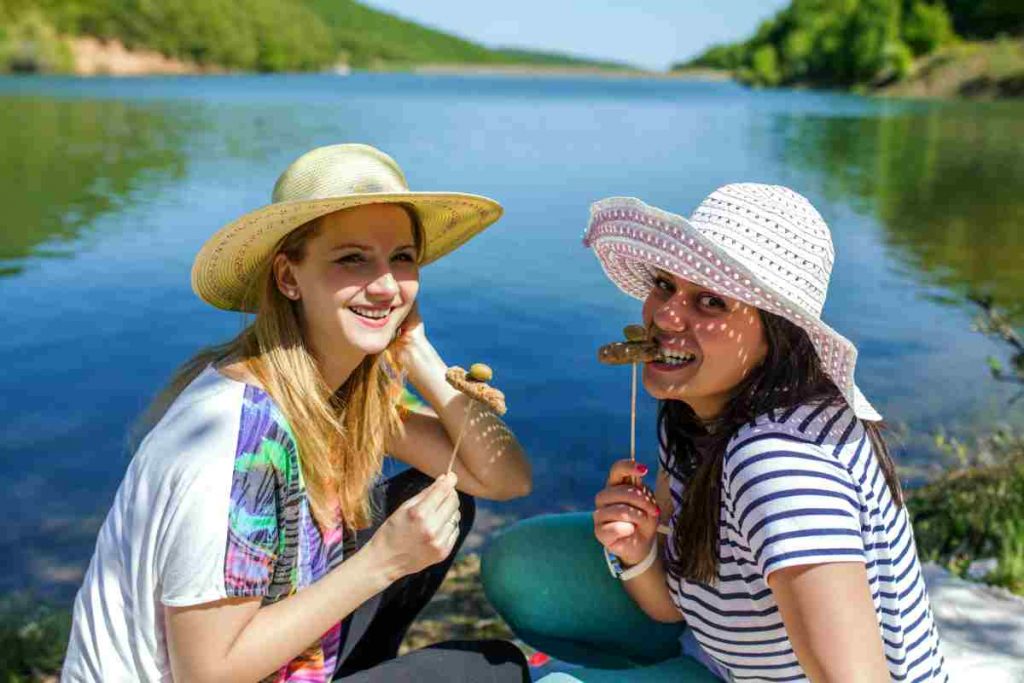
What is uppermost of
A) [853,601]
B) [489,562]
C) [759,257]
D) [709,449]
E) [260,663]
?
[759,257]

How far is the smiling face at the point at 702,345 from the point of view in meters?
2.40

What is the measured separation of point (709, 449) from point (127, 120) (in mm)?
38965

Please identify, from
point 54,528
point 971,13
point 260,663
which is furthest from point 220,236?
point 971,13

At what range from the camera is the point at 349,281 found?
264cm

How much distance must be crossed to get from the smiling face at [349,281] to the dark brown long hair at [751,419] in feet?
2.83

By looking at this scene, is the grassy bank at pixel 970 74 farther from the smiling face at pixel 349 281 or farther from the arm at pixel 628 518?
the smiling face at pixel 349 281

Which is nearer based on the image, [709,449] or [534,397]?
[709,449]

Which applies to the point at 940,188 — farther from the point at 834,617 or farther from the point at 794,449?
the point at 834,617

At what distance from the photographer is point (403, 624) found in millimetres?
3350

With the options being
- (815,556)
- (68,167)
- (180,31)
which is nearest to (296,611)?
(815,556)

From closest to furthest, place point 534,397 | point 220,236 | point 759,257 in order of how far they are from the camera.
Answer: point 759,257 < point 220,236 < point 534,397

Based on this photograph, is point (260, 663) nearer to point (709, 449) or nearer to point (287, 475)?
point (287, 475)

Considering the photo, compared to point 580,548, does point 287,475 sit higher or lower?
higher

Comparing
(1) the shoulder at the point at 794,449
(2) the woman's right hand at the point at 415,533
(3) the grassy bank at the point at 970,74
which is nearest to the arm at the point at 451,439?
(2) the woman's right hand at the point at 415,533
